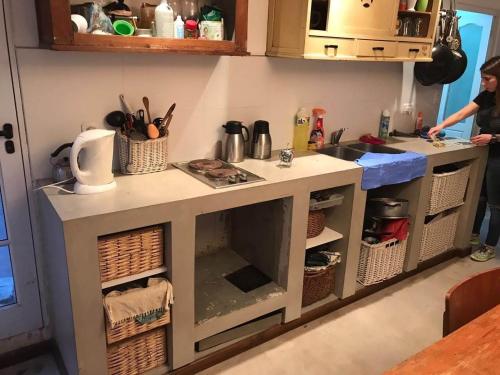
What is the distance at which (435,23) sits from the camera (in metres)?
2.73

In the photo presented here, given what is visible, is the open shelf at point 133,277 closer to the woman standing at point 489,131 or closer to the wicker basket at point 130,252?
the wicker basket at point 130,252

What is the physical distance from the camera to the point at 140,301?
1720mm

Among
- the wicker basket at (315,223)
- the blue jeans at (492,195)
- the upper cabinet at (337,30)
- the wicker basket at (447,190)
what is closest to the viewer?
the upper cabinet at (337,30)

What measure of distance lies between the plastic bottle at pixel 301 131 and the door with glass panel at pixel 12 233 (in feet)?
5.11

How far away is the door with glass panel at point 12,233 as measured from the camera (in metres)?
1.78

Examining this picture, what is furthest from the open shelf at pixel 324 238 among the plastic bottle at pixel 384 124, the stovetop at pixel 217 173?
the plastic bottle at pixel 384 124

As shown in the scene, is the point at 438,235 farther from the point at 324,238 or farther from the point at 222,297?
the point at 222,297

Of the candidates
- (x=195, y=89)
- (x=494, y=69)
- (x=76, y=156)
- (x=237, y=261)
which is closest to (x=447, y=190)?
(x=494, y=69)

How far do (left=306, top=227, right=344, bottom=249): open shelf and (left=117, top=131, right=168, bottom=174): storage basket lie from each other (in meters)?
0.92

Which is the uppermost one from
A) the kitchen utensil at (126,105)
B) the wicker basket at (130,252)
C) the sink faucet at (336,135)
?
the kitchen utensil at (126,105)

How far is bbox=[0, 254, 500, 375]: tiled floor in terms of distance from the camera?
210 cm

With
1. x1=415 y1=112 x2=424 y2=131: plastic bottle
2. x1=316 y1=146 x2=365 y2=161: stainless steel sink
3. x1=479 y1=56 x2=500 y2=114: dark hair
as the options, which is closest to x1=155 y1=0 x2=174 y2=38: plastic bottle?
x1=316 y1=146 x2=365 y2=161: stainless steel sink

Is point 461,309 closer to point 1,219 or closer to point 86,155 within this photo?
point 86,155

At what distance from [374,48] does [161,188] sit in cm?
150
